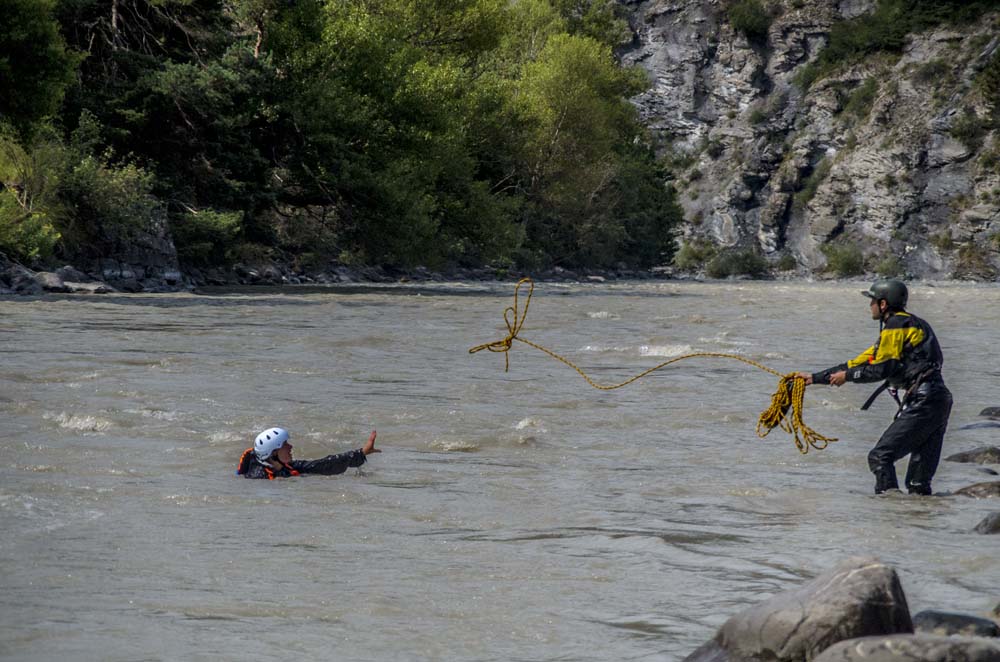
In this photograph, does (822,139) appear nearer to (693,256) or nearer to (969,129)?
(693,256)

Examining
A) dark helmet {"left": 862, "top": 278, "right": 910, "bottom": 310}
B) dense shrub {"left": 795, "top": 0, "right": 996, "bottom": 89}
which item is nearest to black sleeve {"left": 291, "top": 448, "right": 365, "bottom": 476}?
dark helmet {"left": 862, "top": 278, "right": 910, "bottom": 310}

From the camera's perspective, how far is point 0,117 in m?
29.3

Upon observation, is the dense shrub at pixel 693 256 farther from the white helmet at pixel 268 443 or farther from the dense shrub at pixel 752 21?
the white helmet at pixel 268 443

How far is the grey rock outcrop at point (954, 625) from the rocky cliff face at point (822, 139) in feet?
313

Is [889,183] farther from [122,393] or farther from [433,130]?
[122,393]

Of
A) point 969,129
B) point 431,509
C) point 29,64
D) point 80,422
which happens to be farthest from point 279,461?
point 969,129

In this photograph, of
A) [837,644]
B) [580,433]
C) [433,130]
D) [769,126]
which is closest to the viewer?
[837,644]

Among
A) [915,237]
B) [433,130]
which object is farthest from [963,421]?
[915,237]

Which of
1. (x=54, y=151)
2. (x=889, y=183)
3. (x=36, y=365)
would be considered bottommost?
(x=36, y=365)

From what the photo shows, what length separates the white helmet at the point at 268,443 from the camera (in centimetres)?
950

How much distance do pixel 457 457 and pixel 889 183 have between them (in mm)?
101866

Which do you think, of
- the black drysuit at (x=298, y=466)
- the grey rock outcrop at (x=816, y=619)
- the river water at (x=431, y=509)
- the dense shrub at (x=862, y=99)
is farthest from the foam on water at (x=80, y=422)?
the dense shrub at (x=862, y=99)

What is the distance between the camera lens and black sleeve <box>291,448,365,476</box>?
9.74 meters

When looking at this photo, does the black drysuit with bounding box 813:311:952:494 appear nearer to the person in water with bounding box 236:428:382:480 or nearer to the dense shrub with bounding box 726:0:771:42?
the person in water with bounding box 236:428:382:480
